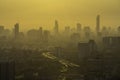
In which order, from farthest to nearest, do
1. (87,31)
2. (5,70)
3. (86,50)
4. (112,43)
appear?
(87,31)
(112,43)
(86,50)
(5,70)

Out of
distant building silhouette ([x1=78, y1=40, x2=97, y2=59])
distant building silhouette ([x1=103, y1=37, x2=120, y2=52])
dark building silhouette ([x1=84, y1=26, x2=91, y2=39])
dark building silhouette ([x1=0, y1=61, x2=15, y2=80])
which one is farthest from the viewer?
dark building silhouette ([x1=84, y1=26, x2=91, y2=39])

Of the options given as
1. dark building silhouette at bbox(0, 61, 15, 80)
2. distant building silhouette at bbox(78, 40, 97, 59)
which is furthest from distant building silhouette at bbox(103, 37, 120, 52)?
dark building silhouette at bbox(0, 61, 15, 80)

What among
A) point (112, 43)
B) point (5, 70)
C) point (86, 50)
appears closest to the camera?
point (5, 70)

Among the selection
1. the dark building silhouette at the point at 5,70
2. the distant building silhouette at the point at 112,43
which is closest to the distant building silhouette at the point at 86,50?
the distant building silhouette at the point at 112,43

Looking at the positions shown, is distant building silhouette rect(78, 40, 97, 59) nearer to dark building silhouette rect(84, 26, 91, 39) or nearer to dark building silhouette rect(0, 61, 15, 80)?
dark building silhouette rect(0, 61, 15, 80)

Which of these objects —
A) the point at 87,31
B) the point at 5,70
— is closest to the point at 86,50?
the point at 5,70

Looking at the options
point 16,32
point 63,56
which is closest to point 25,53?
point 63,56

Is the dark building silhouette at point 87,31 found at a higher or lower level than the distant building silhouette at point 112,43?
higher

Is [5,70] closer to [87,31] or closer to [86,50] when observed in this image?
[86,50]

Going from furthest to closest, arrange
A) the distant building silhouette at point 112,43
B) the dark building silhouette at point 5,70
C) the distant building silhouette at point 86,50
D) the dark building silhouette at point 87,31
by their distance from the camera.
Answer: the dark building silhouette at point 87,31, the distant building silhouette at point 112,43, the distant building silhouette at point 86,50, the dark building silhouette at point 5,70

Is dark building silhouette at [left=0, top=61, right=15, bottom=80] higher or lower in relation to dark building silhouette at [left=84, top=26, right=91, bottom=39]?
lower

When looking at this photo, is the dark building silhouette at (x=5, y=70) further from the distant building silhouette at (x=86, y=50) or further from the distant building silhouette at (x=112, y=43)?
the distant building silhouette at (x=112, y=43)

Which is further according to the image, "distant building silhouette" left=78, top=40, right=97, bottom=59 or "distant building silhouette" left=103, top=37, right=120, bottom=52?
"distant building silhouette" left=103, top=37, right=120, bottom=52
